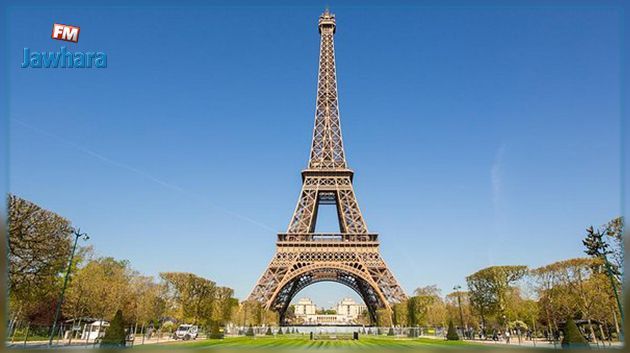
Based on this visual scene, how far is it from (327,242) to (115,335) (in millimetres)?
30379

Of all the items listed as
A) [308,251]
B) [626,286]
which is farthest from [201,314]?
[626,286]

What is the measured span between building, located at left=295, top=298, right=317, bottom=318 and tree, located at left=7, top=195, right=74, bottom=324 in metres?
169

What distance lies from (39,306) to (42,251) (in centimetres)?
2580

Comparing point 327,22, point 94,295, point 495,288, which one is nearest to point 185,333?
point 94,295

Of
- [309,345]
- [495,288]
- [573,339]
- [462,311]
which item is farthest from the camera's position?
[462,311]

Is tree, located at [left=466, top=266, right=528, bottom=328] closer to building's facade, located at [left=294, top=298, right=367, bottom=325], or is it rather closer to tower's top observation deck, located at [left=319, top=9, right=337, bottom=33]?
tower's top observation deck, located at [left=319, top=9, right=337, bottom=33]

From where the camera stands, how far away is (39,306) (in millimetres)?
47250

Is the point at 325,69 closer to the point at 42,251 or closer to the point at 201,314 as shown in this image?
the point at 201,314

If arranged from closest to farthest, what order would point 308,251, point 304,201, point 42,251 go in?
point 42,251 < point 308,251 < point 304,201

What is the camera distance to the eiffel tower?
169ft

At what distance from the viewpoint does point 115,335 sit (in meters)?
28.2

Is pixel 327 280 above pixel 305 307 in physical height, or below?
below


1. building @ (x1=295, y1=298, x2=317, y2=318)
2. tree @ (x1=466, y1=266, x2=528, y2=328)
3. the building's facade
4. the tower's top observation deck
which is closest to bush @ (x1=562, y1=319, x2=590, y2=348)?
tree @ (x1=466, y1=266, x2=528, y2=328)

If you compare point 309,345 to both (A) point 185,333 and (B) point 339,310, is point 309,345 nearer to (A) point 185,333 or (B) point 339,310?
(A) point 185,333
